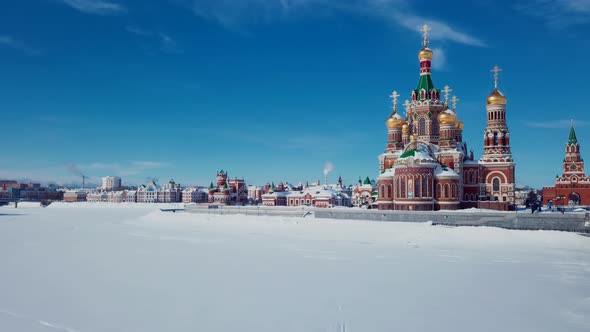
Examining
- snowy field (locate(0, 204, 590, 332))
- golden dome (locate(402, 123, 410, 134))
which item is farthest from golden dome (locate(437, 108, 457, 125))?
snowy field (locate(0, 204, 590, 332))

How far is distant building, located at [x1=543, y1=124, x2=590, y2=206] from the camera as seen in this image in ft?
165

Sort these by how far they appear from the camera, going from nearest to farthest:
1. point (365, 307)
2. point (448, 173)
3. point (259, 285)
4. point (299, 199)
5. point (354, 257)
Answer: point (365, 307) < point (259, 285) < point (354, 257) < point (448, 173) < point (299, 199)

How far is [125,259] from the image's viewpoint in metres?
17.8

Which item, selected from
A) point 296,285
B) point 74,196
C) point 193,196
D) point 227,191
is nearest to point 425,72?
point 296,285

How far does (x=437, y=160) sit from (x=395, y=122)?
7.47 metres

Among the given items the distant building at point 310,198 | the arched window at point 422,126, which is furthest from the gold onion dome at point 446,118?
the distant building at point 310,198

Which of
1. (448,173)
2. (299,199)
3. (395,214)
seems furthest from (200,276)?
(299,199)

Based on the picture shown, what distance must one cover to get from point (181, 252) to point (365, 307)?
1142 centimetres

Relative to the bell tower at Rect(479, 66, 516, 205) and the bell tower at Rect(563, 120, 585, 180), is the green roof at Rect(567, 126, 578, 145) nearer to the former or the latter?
the bell tower at Rect(563, 120, 585, 180)

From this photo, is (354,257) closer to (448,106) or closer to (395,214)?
(395,214)

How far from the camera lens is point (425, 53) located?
44.2 meters

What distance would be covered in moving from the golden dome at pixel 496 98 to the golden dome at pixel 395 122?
8.36 m

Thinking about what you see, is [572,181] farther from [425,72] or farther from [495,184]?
[425,72]

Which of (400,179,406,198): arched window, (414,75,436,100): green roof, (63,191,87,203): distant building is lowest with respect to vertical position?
(63,191,87,203): distant building
